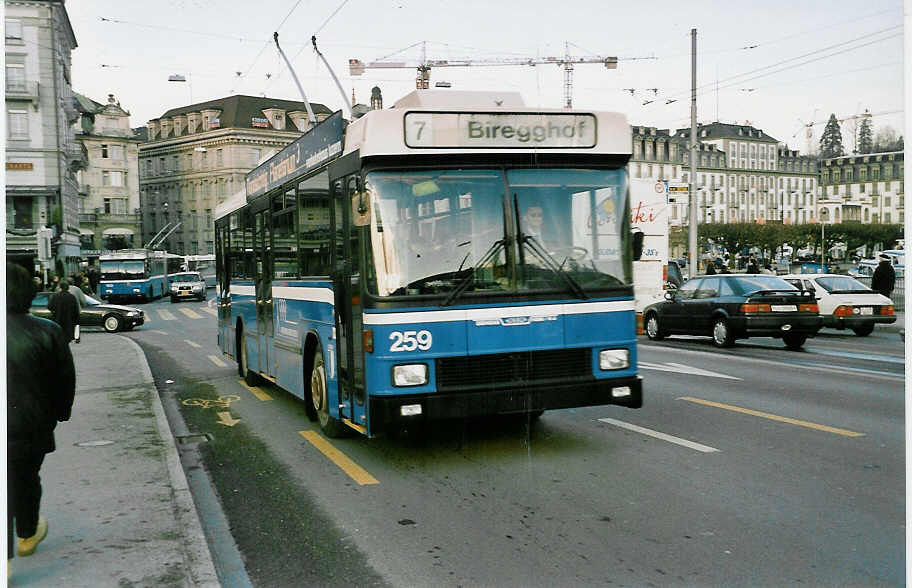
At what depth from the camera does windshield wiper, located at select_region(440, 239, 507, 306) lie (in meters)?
7.21

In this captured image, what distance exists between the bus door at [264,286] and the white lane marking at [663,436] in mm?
4480

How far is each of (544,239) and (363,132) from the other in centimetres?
169

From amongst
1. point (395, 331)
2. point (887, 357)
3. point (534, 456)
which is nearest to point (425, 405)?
point (395, 331)

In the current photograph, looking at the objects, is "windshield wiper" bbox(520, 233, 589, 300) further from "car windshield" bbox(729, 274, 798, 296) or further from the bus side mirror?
"car windshield" bbox(729, 274, 798, 296)

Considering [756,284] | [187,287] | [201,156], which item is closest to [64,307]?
[756,284]

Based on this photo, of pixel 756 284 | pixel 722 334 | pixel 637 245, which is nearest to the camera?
pixel 637 245

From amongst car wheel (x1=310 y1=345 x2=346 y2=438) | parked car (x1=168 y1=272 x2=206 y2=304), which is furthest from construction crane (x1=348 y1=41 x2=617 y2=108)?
car wheel (x1=310 y1=345 x2=346 y2=438)

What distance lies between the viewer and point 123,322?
30359 millimetres

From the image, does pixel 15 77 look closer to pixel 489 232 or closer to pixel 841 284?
pixel 489 232

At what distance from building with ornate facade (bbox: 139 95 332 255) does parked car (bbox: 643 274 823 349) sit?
58791 mm

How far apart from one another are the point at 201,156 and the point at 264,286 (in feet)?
252

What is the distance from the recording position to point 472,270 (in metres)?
7.28

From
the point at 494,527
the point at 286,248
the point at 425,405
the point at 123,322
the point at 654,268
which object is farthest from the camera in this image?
the point at 123,322

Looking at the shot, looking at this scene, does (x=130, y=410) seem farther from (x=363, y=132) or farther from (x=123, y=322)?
(x=123, y=322)
